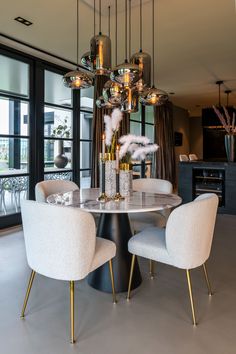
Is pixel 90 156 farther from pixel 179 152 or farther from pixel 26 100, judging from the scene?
pixel 179 152

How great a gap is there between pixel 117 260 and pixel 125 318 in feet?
1.76

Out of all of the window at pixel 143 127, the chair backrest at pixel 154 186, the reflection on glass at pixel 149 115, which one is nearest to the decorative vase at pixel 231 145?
the chair backrest at pixel 154 186

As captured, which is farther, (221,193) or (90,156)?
(90,156)

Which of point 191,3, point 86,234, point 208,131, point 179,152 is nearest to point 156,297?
point 86,234

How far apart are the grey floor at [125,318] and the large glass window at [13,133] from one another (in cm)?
201

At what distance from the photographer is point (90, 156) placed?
6066 millimetres

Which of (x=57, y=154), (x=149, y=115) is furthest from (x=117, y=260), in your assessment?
(x=149, y=115)

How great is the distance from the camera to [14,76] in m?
4.64

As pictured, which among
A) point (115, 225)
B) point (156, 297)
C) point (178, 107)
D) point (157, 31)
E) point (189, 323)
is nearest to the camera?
point (189, 323)

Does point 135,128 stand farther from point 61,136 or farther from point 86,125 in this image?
point 61,136

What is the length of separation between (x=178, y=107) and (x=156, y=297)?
890 centimetres

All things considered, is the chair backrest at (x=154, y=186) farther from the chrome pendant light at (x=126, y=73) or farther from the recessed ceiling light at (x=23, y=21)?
the recessed ceiling light at (x=23, y=21)

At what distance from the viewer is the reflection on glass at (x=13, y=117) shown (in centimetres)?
452

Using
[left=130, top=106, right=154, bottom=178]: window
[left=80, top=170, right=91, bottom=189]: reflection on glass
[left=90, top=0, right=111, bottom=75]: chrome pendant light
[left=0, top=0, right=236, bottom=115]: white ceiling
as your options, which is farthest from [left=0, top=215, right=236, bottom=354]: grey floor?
[left=130, top=106, right=154, bottom=178]: window
